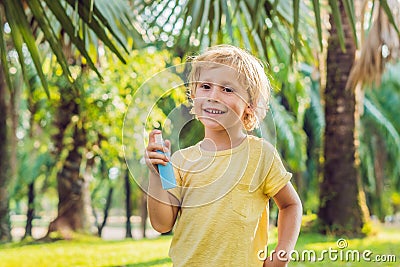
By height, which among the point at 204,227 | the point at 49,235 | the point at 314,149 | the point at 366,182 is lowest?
the point at 366,182

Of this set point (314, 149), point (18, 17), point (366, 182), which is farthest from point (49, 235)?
point (366, 182)

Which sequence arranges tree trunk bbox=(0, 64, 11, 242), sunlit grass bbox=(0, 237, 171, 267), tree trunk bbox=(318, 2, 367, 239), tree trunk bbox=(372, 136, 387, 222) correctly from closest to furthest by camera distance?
sunlit grass bbox=(0, 237, 171, 267), tree trunk bbox=(318, 2, 367, 239), tree trunk bbox=(0, 64, 11, 242), tree trunk bbox=(372, 136, 387, 222)

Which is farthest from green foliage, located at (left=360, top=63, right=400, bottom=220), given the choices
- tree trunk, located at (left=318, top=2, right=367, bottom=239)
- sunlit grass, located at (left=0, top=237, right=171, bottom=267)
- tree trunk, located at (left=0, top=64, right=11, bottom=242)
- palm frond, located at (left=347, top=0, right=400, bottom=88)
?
sunlit grass, located at (left=0, top=237, right=171, bottom=267)

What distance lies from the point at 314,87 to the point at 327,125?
10230 millimetres

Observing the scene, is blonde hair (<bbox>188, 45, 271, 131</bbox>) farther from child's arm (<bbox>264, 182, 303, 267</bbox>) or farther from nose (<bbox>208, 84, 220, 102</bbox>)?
child's arm (<bbox>264, 182, 303, 267</bbox>)

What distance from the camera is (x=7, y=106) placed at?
1020 cm

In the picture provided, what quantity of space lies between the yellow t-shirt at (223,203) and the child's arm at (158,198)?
24 millimetres

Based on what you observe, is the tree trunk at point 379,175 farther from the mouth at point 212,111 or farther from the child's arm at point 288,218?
the mouth at point 212,111

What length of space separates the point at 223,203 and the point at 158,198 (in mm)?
166

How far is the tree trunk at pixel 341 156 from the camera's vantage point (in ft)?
30.3

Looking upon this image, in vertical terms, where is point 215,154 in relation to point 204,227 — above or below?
above

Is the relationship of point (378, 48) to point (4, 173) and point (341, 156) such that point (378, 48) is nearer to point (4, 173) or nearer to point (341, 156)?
point (341, 156)

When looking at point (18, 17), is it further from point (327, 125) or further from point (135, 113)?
point (327, 125)

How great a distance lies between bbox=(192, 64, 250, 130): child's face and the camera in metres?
1.86
